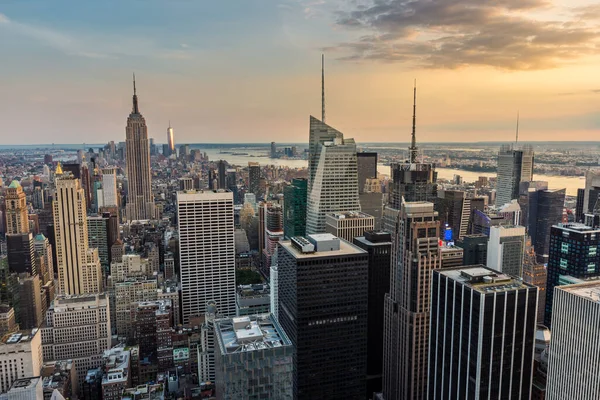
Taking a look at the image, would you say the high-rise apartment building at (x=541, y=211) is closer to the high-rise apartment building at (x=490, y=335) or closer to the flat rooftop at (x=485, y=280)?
the flat rooftop at (x=485, y=280)

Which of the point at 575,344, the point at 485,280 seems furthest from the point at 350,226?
the point at 575,344

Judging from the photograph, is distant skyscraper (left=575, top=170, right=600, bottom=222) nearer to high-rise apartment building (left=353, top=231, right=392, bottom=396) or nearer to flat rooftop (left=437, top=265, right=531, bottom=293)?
high-rise apartment building (left=353, top=231, right=392, bottom=396)

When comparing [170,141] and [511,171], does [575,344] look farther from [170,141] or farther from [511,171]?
[170,141]

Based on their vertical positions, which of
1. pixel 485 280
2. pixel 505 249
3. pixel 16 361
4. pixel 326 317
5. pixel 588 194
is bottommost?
pixel 16 361

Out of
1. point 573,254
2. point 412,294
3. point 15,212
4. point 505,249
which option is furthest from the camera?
point 15,212

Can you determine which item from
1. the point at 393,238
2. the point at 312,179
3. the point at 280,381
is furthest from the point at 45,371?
the point at 312,179

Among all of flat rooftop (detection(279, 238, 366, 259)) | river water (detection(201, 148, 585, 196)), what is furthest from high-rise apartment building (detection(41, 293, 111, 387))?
river water (detection(201, 148, 585, 196))

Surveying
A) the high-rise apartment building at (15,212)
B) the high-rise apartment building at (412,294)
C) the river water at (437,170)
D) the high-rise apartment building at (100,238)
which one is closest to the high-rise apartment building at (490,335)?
the high-rise apartment building at (412,294)
